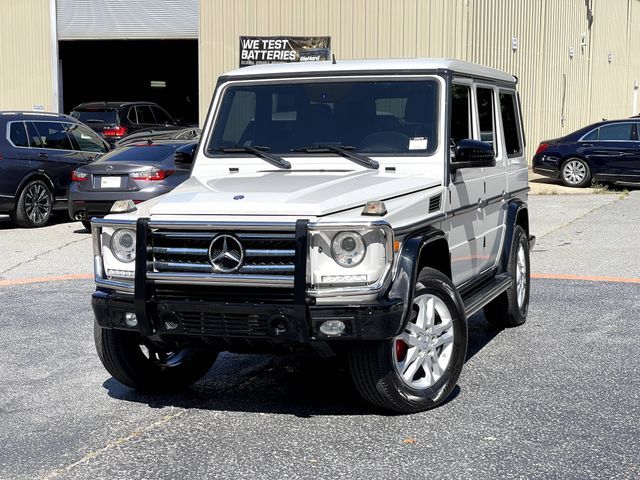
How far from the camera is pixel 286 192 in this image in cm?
579

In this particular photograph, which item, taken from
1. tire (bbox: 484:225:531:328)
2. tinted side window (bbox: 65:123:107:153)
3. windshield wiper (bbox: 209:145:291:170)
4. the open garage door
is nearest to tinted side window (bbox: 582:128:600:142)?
tinted side window (bbox: 65:123:107:153)

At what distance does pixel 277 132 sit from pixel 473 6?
1731cm

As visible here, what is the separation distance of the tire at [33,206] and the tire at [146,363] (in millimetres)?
9818

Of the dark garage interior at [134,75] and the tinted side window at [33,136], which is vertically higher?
the dark garage interior at [134,75]

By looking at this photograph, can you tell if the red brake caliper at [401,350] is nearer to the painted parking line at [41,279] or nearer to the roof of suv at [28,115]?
the painted parking line at [41,279]

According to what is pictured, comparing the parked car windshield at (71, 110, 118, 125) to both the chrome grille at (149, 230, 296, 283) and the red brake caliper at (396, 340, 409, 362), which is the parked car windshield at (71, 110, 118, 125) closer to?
the chrome grille at (149, 230, 296, 283)

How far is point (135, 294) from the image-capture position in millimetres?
5629

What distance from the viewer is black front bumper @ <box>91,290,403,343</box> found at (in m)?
5.34

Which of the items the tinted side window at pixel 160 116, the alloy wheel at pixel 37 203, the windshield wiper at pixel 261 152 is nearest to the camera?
the windshield wiper at pixel 261 152

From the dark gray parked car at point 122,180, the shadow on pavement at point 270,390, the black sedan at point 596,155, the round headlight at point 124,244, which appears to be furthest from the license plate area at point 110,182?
the black sedan at point 596,155

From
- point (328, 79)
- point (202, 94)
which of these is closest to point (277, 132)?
point (328, 79)

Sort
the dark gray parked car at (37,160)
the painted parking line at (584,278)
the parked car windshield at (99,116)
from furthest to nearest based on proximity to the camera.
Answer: the parked car windshield at (99,116) < the dark gray parked car at (37,160) < the painted parking line at (584,278)

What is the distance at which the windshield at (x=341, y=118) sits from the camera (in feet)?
21.9

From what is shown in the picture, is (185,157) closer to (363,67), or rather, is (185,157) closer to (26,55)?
(363,67)
